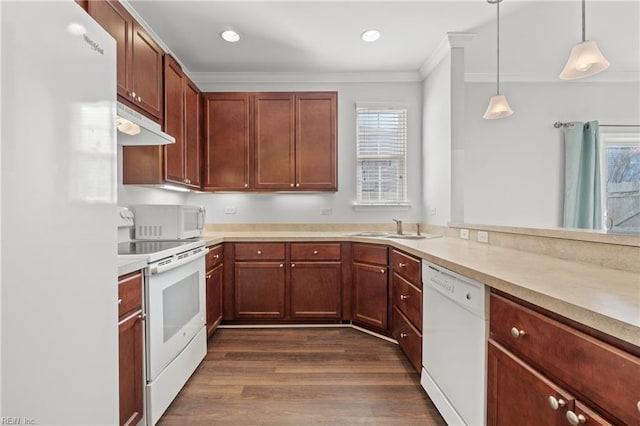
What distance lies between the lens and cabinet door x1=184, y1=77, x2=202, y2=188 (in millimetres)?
2793

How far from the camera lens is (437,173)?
3.01 meters

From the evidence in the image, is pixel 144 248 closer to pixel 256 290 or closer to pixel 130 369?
pixel 130 369

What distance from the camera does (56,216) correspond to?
0.78m

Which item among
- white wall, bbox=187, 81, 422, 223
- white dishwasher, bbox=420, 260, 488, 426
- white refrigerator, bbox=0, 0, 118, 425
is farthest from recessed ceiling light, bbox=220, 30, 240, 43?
white dishwasher, bbox=420, 260, 488, 426

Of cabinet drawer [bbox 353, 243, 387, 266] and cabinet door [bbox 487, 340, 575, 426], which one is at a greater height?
cabinet drawer [bbox 353, 243, 387, 266]

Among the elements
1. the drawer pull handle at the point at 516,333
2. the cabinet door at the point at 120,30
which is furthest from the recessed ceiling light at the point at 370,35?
the drawer pull handle at the point at 516,333

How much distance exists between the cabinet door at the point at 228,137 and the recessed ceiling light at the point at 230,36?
2.04ft

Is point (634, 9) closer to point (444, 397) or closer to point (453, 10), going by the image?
point (453, 10)

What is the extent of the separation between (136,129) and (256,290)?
67.1 inches

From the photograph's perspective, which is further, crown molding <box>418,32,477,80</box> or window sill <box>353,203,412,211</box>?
window sill <box>353,203,412,211</box>

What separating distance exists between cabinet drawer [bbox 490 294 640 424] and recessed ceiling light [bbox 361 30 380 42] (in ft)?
7.65

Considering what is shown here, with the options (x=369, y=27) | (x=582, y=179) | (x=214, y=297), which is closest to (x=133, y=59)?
(x=369, y=27)

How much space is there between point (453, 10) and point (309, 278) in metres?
2.46

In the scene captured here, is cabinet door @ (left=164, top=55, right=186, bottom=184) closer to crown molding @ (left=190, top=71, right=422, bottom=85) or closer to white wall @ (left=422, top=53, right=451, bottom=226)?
crown molding @ (left=190, top=71, right=422, bottom=85)
